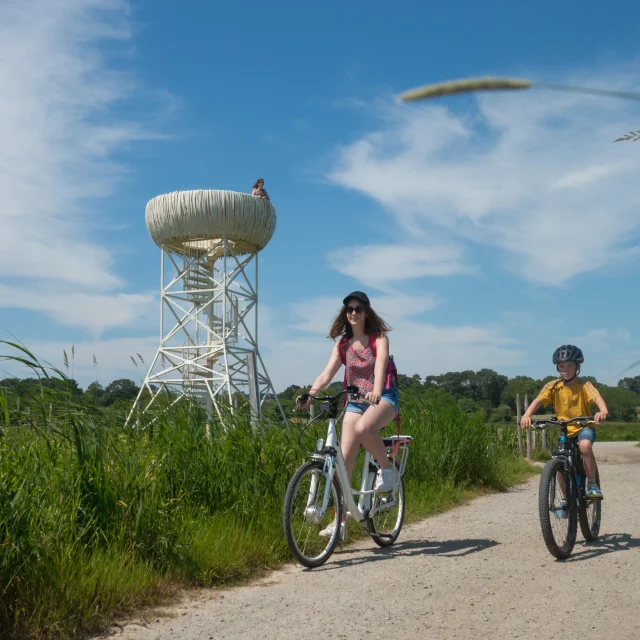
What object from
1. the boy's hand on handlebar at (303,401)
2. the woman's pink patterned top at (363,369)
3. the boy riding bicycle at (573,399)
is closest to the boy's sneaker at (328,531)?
the boy's hand on handlebar at (303,401)

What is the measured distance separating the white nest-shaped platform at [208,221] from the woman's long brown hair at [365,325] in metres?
26.9

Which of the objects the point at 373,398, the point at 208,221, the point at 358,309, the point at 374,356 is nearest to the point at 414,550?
the point at 373,398

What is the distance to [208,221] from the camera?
108ft

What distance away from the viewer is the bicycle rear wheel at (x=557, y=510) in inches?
221

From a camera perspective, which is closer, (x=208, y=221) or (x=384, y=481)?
(x=384, y=481)

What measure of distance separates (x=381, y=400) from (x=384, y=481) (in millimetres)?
749

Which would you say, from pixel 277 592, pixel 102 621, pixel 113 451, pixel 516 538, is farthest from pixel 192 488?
pixel 516 538

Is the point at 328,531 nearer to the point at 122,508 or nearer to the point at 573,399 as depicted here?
the point at 122,508

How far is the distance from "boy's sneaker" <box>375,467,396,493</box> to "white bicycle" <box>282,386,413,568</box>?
0.16 ft

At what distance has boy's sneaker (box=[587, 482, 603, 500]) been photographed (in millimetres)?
6383

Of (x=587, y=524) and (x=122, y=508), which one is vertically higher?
(x=122, y=508)

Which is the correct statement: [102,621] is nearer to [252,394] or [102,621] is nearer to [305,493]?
[305,493]

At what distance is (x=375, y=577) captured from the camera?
202 inches

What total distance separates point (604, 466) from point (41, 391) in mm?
13963
